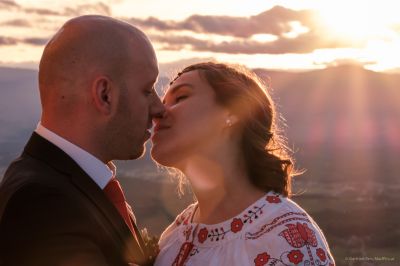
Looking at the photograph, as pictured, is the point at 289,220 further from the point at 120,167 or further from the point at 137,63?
the point at 120,167

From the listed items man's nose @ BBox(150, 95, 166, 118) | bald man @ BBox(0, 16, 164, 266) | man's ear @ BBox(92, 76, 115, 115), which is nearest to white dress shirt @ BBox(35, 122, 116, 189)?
bald man @ BBox(0, 16, 164, 266)

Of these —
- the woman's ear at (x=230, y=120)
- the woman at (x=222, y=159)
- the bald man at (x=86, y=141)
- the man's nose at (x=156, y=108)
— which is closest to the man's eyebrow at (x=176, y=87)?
the woman at (x=222, y=159)

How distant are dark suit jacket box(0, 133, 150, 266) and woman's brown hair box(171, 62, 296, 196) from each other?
1.89 m

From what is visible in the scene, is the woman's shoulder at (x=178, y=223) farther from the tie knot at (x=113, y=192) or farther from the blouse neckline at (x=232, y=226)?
the tie knot at (x=113, y=192)

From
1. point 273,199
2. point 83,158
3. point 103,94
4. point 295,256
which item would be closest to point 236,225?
point 273,199

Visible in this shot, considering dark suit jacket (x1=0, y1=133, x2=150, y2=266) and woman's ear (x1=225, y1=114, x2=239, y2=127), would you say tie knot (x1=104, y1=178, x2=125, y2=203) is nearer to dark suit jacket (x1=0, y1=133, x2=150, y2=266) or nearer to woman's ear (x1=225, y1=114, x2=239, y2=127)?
dark suit jacket (x1=0, y1=133, x2=150, y2=266)

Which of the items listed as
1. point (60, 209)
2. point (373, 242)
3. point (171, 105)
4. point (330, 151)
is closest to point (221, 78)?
point (171, 105)

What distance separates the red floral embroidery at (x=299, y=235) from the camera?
5.30m

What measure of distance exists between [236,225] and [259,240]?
31cm

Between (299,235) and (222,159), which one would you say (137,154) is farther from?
(299,235)

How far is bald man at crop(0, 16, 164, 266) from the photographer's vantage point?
3.85 m

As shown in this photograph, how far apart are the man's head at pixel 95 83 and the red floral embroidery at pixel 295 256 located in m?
1.64

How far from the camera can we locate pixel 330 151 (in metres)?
153

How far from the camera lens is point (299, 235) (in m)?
5.35
